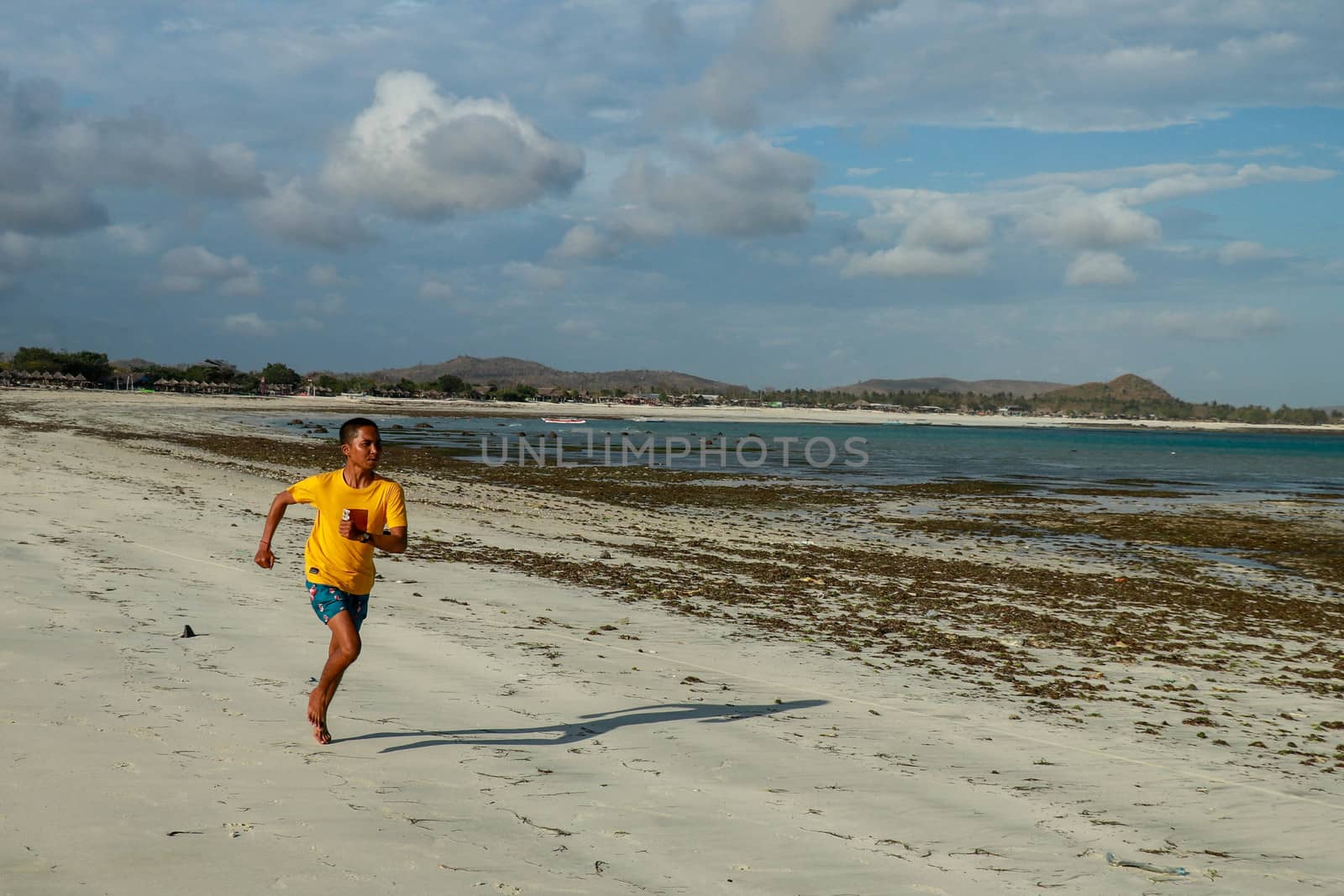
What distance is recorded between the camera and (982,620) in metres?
11.0

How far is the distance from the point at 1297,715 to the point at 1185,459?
56.5 m

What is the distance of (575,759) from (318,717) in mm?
1462

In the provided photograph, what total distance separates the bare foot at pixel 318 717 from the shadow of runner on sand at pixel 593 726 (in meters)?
0.10

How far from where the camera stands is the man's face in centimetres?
530

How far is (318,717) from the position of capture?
5.47 metres

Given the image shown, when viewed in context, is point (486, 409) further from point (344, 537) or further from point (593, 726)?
point (344, 537)

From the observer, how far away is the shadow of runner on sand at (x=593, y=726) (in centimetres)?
574

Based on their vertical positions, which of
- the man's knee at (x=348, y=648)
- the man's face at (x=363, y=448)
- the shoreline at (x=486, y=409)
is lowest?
the man's knee at (x=348, y=648)

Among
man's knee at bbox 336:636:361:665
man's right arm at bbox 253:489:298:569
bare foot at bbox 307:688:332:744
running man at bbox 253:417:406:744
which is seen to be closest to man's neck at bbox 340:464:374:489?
running man at bbox 253:417:406:744

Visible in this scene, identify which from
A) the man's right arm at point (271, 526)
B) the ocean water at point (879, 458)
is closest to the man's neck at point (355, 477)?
the man's right arm at point (271, 526)

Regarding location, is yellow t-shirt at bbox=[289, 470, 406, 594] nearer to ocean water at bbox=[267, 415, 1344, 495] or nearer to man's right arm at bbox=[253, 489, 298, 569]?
man's right arm at bbox=[253, 489, 298, 569]

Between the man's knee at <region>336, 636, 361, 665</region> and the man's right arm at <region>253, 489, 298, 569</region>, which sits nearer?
the man's knee at <region>336, 636, 361, 665</region>

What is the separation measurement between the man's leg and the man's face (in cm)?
82

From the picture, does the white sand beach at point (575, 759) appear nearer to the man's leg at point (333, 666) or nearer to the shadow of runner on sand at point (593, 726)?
the shadow of runner on sand at point (593, 726)
